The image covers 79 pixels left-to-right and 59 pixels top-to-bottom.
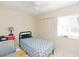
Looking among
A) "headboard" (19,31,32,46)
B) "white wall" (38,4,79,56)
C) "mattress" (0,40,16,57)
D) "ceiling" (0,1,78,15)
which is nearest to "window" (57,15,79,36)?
"white wall" (38,4,79,56)

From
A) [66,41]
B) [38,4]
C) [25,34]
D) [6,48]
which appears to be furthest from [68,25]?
[6,48]

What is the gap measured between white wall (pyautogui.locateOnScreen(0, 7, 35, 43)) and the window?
1.75 metres

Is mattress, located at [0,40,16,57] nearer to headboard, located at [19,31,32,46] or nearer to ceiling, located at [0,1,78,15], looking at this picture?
ceiling, located at [0,1,78,15]

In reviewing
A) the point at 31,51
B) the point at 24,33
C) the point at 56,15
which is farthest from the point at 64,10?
the point at 24,33

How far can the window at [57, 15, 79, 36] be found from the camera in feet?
10.1

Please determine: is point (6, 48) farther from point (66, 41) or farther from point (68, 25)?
point (68, 25)

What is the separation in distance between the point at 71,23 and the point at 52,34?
101 cm

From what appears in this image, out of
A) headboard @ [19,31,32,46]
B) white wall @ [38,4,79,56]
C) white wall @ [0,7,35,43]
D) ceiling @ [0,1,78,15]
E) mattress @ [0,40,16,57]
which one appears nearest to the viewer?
mattress @ [0,40,16,57]

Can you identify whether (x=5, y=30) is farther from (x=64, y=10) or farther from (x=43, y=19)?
(x=64, y=10)

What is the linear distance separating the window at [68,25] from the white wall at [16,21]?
1746 mm

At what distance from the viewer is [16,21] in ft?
12.7

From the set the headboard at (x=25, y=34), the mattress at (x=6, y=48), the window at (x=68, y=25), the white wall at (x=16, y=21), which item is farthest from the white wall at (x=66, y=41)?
the mattress at (x=6, y=48)

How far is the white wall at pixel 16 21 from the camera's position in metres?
3.41

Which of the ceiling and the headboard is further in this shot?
the headboard
